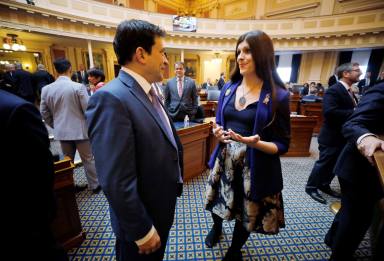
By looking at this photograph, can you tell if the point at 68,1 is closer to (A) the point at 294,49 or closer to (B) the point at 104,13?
(B) the point at 104,13

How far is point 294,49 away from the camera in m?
12.5

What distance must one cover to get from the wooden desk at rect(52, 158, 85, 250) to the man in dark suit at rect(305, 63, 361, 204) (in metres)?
3.29

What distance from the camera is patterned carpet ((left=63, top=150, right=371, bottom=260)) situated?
1.94 metres

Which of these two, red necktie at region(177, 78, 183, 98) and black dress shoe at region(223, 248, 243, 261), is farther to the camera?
red necktie at region(177, 78, 183, 98)

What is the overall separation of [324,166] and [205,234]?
206 cm

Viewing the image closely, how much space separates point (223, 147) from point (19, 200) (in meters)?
1.33

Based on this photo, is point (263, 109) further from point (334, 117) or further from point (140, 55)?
point (334, 117)

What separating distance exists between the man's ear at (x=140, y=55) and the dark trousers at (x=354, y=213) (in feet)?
5.69

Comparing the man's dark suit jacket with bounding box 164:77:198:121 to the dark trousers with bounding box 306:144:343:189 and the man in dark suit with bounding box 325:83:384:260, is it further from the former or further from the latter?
the man in dark suit with bounding box 325:83:384:260

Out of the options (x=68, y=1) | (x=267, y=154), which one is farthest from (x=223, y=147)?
(x=68, y=1)

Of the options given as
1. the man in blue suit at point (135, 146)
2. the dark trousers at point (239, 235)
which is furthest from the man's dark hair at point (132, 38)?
the dark trousers at point (239, 235)

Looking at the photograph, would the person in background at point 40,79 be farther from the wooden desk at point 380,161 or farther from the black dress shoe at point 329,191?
the black dress shoe at point 329,191

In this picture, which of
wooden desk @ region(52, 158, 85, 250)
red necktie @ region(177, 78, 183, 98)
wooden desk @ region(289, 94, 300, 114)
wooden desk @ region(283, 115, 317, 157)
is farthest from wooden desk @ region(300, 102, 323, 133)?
wooden desk @ region(52, 158, 85, 250)

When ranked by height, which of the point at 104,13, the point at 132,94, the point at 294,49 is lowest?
the point at 132,94
